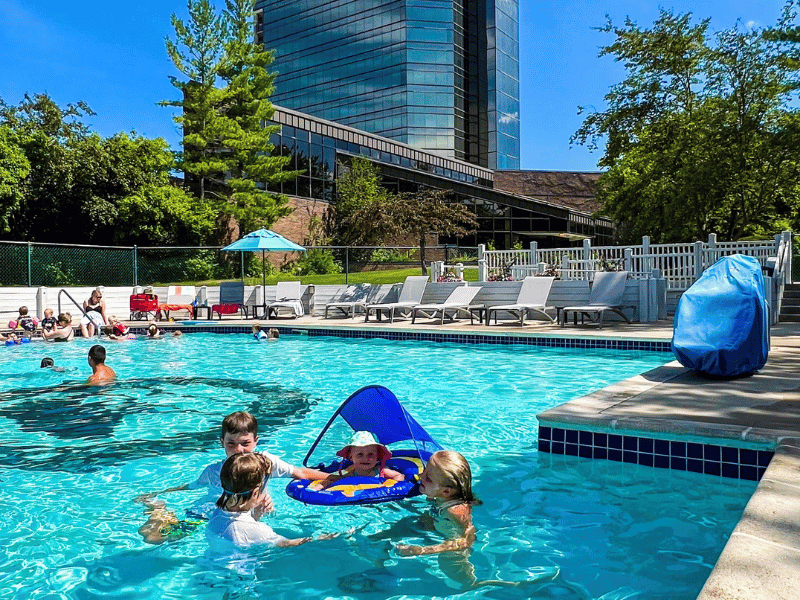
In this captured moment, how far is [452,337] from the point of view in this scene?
40.7ft

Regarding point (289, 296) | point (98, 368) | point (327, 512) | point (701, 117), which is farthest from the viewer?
point (701, 117)

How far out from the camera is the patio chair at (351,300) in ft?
56.9

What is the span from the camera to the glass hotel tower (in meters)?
49.4

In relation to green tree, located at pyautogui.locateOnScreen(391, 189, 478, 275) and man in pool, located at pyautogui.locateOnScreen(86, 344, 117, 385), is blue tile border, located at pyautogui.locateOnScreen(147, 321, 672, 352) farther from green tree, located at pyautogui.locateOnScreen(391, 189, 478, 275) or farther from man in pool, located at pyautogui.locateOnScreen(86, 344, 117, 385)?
green tree, located at pyautogui.locateOnScreen(391, 189, 478, 275)

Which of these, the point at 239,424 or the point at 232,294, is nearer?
the point at 239,424

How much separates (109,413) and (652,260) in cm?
1386

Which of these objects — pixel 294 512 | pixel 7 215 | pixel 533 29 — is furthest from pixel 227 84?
pixel 533 29

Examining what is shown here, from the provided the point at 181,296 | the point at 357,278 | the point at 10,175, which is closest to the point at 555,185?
the point at 357,278

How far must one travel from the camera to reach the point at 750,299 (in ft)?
19.1

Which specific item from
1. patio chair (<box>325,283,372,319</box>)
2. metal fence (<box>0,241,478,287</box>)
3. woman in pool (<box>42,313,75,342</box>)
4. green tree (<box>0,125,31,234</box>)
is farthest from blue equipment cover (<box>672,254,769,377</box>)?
green tree (<box>0,125,31,234</box>)

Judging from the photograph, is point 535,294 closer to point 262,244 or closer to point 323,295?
point 323,295

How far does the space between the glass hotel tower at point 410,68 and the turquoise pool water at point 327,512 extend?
43415 mm

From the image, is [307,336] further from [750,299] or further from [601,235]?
[601,235]

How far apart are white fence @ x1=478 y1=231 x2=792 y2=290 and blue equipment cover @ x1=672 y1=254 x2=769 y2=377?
323 inches
